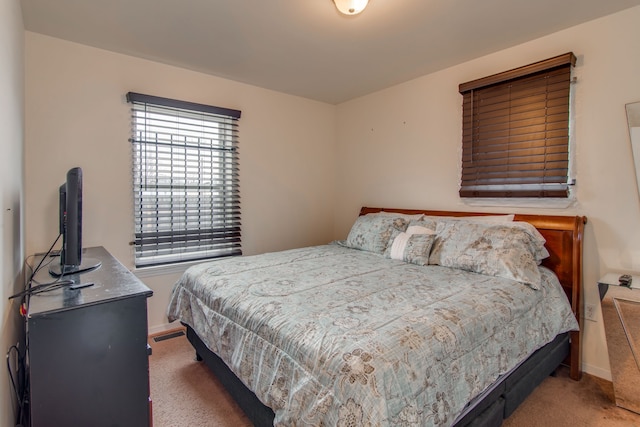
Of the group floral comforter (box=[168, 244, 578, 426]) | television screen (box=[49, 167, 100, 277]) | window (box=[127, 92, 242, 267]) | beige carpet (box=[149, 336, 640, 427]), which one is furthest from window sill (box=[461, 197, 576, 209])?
television screen (box=[49, 167, 100, 277])

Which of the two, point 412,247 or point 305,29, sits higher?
point 305,29

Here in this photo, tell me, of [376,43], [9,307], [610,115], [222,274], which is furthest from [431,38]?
[9,307]

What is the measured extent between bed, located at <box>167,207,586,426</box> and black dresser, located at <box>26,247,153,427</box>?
1.53 ft

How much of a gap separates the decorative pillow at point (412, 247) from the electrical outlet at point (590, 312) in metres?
1.11

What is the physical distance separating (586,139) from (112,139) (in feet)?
11.8

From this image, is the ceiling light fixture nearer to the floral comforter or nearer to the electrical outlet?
the floral comforter

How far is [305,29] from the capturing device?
2.22 m

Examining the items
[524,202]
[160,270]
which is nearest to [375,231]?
[524,202]

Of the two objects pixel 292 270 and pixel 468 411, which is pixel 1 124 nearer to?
pixel 292 270

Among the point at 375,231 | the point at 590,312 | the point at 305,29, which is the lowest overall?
the point at 590,312

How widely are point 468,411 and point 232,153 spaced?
9.37ft

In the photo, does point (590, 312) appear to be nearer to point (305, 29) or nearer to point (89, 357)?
point (305, 29)

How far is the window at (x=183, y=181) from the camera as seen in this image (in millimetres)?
2732

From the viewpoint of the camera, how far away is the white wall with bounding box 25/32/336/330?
90.9 inches
